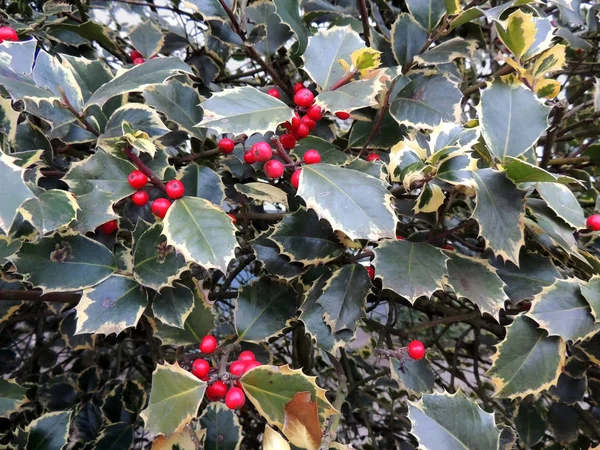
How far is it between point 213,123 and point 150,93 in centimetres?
28

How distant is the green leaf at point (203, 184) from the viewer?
2.85 ft

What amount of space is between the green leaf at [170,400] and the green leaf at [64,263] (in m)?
0.21

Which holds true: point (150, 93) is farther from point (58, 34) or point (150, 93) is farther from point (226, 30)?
point (58, 34)

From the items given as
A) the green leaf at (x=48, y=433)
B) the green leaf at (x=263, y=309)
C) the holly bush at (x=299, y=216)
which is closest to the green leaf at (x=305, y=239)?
the holly bush at (x=299, y=216)

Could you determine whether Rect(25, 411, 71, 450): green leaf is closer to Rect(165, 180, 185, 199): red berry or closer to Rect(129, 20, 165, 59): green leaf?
Rect(165, 180, 185, 199): red berry

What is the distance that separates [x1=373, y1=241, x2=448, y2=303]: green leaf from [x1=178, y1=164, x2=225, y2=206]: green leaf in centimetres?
34

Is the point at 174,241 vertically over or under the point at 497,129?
under

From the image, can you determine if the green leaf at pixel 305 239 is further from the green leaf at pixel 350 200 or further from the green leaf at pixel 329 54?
the green leaf at pixel 329 54

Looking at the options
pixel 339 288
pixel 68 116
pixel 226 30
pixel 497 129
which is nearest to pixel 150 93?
pixel 68 116

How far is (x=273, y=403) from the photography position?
26.9 inches

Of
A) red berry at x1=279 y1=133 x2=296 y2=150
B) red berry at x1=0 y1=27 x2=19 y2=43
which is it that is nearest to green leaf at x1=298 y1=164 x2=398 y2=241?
red berry at x1=279 y1=133 x2=296 y2=150

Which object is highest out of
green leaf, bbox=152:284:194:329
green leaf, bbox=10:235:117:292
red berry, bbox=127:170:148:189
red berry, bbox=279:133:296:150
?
red berry, bbox=279:133:296:150

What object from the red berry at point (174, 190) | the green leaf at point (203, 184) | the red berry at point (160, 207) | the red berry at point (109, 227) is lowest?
the red berry at point (109, 227)

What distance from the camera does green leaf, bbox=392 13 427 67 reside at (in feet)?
3.19
